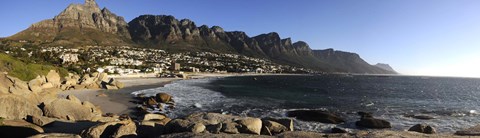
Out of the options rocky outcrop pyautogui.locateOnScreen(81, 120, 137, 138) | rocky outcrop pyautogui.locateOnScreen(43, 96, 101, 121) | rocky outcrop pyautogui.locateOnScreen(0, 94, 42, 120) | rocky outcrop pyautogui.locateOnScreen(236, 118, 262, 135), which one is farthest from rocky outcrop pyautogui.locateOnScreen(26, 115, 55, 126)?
rocky outcrop pyautogui.locateOnScreen(236, 118, 262, 135)

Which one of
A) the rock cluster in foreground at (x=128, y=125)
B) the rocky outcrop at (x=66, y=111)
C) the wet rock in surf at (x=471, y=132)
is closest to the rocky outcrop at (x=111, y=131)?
the rock cluster in foreground at (x=128, y=125)

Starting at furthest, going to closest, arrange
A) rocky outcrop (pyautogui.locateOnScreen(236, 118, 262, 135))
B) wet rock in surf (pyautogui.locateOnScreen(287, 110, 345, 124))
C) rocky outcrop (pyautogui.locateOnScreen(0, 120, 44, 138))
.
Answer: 1. wet rock in surf (pyautogui.locateOnScreen(287, 110, 345, 124))
2. rocky outcrop (pyautogui.locateOnScreen(0, 120, 44, 138))
3. rocky outcrop (pyautogui.locateOnScreen(236, 118, 262, 135))

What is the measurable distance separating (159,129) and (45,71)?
2100 inches

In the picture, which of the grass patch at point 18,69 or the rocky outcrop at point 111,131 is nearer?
the rocky outcrop at point 111,131

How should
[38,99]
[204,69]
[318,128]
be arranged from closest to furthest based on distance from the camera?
[38,99], [318,128], [204,69]

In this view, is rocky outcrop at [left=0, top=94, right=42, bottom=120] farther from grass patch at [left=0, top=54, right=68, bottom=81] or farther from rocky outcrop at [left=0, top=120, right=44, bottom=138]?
grass patch at [left=0, top=54, right=68, bottom=81]

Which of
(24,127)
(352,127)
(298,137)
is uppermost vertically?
(298,137)

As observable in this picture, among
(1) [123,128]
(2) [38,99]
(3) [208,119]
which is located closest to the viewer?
(1) [123,128]

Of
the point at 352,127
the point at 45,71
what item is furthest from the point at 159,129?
the point at 45,71

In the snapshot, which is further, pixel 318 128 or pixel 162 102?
pixel 162 102

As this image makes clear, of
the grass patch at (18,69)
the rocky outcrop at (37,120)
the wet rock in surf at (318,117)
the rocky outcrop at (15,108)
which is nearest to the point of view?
the rocky outcrop at (37,120)

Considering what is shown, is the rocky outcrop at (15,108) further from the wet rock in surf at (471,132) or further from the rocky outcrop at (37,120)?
the wet rock in surf at (471,132)

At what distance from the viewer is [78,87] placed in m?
56.0

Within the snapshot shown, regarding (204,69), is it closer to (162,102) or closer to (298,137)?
(162,102)
